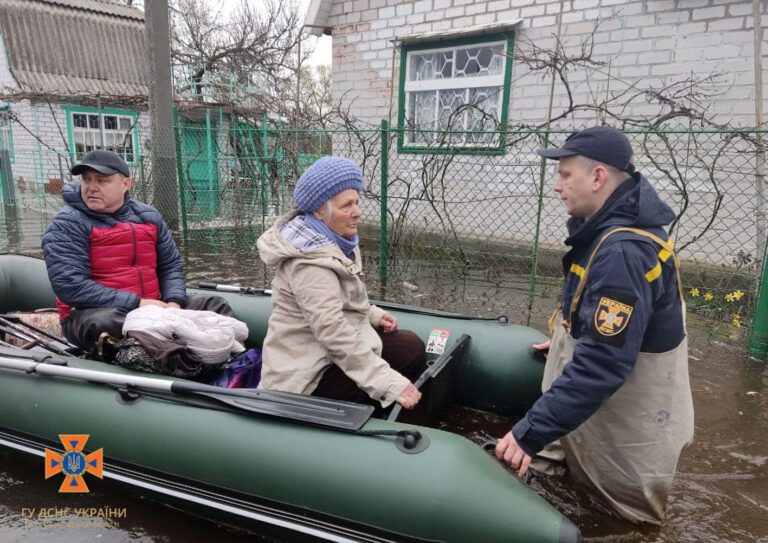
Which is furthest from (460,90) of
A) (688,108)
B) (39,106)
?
(39,106)

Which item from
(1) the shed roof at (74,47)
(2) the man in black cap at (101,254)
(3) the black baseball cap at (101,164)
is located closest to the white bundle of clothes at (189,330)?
(2) the man in black cap at (101,254)

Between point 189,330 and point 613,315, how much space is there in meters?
1.95

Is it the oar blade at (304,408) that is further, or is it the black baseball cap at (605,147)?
the oar blade at (304,408)

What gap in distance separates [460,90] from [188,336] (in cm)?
634

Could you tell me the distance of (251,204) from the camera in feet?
26.1

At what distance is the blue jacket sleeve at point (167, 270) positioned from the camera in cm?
342

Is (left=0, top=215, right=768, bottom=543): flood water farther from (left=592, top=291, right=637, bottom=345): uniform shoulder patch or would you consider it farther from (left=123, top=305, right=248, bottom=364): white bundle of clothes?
(left=592, top=291, right=637, bottom=345): uniform shoulder patch

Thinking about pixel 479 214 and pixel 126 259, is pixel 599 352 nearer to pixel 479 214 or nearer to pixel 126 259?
pixel 126 259

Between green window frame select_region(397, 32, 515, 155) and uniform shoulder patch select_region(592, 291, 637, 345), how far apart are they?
17.4 ft

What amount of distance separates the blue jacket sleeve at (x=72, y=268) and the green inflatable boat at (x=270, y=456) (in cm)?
33

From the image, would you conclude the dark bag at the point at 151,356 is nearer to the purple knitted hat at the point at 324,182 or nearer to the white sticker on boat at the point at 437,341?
the purple knitted hat at the point at 324,182

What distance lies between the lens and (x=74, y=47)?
14727mm

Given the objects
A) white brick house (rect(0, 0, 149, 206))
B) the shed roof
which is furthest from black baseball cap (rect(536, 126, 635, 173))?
the shed roof

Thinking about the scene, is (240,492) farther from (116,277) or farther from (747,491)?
(747,491)
